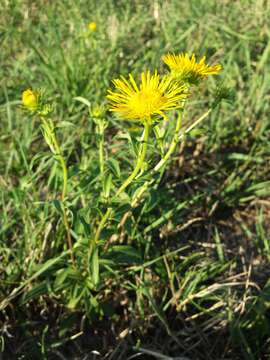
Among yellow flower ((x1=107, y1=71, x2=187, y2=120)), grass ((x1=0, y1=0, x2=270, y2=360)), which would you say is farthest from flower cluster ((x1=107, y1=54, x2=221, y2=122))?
grass ((x1=0, y1=0, x2=270, y2=360))

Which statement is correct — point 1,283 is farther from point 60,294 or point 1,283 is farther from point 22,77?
point 22,77

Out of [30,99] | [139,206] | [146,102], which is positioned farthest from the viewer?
[139,206]

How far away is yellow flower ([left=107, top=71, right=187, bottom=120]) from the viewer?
1095mm

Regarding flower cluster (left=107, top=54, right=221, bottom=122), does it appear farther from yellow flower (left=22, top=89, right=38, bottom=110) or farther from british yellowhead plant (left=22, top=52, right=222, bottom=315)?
yellow flower (left=22, top=89, right=38, bottom=110)

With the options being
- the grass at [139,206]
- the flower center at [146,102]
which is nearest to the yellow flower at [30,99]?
the grass at [139,206]

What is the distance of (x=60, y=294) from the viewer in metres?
1.53

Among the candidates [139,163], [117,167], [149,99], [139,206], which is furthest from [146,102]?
[139,206]

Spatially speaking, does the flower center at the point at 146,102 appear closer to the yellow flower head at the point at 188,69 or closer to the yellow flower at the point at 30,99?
the yellow flower head at the point at 188,69

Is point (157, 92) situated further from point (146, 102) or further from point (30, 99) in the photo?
point (30, 99)

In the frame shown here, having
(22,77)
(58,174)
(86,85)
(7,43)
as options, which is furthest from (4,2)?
(58,174)

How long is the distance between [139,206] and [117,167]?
15.2 inches

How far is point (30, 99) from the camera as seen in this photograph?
124cm

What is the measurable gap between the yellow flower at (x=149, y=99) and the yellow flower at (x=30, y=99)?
0.23m

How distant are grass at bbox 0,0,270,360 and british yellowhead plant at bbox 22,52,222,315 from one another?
1cm
